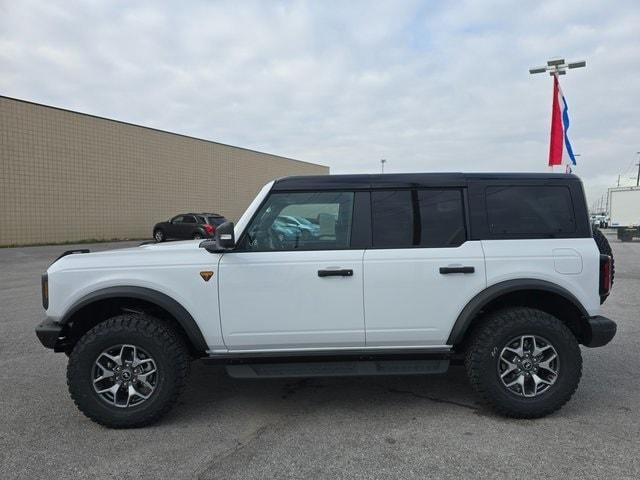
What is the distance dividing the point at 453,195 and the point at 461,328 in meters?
1.06

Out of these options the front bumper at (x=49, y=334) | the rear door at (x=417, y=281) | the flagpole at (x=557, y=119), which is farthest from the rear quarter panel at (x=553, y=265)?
the flagpole at (x=557, y=119)

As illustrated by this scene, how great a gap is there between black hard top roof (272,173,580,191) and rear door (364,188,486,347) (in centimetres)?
34

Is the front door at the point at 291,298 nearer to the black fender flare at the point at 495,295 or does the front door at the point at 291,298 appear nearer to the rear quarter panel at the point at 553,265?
the black fender flare at the point at 495,295

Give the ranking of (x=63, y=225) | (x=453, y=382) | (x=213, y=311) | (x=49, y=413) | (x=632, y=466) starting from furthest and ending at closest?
1. (x=63, y=225)
2. (x=453, y=382)
3. (x=49, y=413)
4. (x=213, y=311)
5. (x=632, y=466)

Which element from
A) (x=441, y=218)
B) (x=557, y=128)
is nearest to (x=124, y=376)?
(x=441, y=218)

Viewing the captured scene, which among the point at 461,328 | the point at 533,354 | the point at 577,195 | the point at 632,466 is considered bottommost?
the point at 632,466

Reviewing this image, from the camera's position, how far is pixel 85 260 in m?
3.85

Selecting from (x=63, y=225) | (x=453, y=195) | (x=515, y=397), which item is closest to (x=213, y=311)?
(x=453, y=195)

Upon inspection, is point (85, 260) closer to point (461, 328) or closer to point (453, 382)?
point (461, 328)

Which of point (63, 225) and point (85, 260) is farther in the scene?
point (63, 225)

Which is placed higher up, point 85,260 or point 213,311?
point 85,260

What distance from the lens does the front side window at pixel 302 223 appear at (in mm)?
3871

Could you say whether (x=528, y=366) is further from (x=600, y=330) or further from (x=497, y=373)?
(x=600, y=330)

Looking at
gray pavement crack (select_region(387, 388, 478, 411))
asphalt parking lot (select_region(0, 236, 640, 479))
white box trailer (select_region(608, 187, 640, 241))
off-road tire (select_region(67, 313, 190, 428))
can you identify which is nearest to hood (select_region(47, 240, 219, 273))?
off-road tire (select_region(67, 313, 190, 428))
